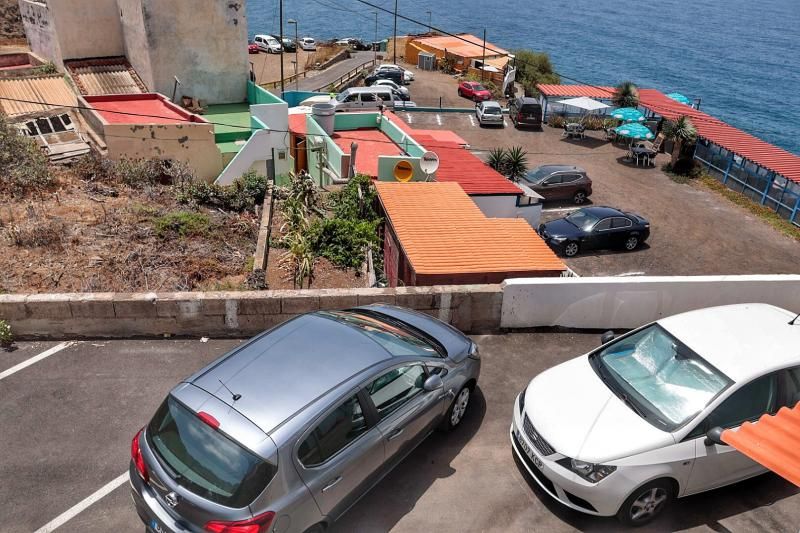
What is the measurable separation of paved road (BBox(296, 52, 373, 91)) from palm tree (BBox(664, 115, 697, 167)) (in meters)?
25.9

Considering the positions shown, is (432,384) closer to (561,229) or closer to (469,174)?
(469,174)

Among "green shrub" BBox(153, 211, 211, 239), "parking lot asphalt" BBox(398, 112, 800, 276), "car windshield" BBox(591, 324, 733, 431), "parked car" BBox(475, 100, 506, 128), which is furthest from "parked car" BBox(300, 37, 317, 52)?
"car windshield" BBox(591, 324, 733, 431)

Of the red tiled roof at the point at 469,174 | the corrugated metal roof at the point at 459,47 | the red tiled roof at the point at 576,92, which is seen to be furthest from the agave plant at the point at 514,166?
the corrugated metal roof at the point at 459,47

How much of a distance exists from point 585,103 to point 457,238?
2550cm

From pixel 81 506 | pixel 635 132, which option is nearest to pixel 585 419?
pixel 81 506

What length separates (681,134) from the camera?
26828mm

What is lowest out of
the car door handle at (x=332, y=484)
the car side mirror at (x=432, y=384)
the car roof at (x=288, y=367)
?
the car door handle at (x=332, y=484)

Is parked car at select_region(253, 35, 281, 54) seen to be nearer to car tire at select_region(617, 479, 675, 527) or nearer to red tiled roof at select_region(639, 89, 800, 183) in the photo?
red tiled roof at select_region(639, 89, 800, 183)

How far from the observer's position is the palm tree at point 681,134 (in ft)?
87.7

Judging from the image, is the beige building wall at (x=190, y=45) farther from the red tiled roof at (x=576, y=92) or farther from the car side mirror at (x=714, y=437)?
the car side mirror at (x=714, y=437)

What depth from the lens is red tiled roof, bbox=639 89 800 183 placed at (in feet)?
74.8

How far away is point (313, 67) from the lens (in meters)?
52.3

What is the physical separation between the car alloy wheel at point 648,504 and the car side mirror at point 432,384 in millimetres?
2121

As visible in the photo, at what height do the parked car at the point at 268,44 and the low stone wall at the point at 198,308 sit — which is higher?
the low stone wall at the point at 198,308
